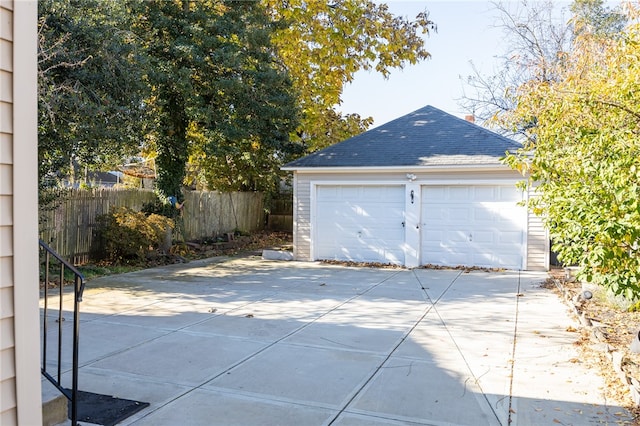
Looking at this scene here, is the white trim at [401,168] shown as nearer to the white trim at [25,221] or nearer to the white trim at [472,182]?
the white trim at [472,182]

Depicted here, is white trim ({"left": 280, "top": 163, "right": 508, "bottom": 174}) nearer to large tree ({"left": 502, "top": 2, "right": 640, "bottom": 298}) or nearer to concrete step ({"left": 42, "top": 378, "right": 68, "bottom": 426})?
large tree ({"left": 502, "top": 2, "right": 640, "bottom": 298})

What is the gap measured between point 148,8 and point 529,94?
1005cm

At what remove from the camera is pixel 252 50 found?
1462cm

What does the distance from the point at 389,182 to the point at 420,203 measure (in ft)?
3.00

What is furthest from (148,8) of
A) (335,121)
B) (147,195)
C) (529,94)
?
(529,94)

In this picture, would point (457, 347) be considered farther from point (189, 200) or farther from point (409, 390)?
point (189, 200)

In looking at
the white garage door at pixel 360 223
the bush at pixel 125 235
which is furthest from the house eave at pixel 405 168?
the bush at pixel 125 235

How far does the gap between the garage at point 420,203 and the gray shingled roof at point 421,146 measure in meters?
0.03

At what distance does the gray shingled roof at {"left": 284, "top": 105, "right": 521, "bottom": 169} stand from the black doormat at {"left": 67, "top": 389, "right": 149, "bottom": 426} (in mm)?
9281

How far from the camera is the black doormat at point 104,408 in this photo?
3889mm

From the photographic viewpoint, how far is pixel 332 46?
701 inches

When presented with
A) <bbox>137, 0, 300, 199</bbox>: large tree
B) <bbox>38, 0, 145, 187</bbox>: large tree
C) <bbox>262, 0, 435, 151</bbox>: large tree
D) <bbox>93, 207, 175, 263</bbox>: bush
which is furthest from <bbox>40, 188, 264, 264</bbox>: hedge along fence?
<bbox>262, 0, 435, 151</bbox>: large tree

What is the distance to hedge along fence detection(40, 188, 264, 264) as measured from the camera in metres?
11.2

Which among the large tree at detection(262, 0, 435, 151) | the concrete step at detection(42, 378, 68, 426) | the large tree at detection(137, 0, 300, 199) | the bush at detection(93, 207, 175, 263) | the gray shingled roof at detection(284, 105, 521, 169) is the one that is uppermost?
the large tree at detection(262, 0, 435, 151)
